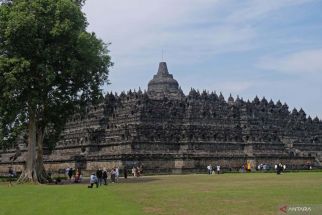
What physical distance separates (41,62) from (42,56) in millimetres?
666

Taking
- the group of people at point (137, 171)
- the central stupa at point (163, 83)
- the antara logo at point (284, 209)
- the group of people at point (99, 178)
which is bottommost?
the antara logo at point (284, 209)

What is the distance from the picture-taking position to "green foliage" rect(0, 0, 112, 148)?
39594 mm

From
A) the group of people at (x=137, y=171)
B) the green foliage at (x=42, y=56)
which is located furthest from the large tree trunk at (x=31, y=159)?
the group of people at (x=137, y=171)

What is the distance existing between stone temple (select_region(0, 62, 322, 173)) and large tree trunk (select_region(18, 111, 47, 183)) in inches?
452

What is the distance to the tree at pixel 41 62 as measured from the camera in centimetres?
3969

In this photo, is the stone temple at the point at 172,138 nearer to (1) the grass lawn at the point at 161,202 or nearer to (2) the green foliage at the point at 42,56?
(2) the green foliage at the point at 42,56

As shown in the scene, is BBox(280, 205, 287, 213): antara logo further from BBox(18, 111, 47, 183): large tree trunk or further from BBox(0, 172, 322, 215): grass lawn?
BBox(18, 111, 47, 183): large tree trunk

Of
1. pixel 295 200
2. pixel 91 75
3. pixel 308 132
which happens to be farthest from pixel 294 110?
pixel 295 200

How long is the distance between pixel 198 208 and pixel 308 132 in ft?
252

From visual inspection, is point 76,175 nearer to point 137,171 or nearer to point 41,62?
point 41,62

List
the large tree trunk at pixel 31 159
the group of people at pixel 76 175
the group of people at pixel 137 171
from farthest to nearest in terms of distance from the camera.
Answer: the group of people at pixel 137 171 → the group of people at pixel 76 175 → the large tree trunk at pixel 31 159

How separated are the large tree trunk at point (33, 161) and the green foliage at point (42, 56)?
4.18ft

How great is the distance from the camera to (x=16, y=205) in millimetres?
23234

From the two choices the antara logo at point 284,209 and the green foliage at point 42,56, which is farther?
the green foliage at point 42,56
